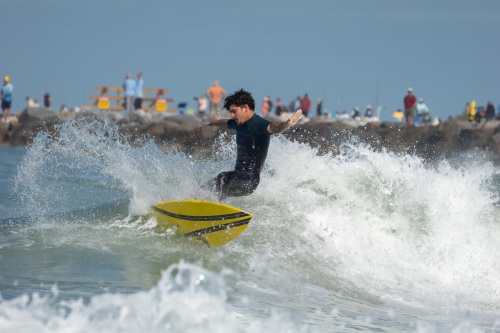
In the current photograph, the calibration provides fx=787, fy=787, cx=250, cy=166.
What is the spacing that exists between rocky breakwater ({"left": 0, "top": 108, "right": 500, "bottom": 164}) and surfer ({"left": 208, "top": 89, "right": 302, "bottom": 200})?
55.9 ft

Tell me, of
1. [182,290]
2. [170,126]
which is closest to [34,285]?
[182,290]

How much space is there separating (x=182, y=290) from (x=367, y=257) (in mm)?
3810

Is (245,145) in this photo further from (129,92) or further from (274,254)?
(129,92)

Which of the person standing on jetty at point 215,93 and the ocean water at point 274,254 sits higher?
the person standing on jetty at point 215,93

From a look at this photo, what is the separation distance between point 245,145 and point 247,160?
169mm

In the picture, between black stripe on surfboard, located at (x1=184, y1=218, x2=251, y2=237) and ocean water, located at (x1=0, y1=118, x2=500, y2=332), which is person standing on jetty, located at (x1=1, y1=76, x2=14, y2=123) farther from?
black stripe on surfboard, located at (x1=184, y1=218, x2=251, y2=237)

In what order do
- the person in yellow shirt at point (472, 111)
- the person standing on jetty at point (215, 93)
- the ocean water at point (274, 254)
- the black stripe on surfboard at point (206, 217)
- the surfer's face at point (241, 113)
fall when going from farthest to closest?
the person in yellow shirt at point (472, 111), the person standing on jetty at point (215, 93), the surfer's face at point (241, 113), the black stripe on surfboard at point (206, 217), the ocean water at point (274, 254)

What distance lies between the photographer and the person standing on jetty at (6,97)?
28484 millimetres

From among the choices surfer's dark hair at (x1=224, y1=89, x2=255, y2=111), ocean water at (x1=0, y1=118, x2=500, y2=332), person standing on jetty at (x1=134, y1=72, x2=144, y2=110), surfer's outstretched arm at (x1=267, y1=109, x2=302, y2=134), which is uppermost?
person standing on jetty at (x1=134, y1=72, x2=144, y2=110)

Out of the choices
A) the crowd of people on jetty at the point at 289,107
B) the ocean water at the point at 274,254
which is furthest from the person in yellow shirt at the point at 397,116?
the ocean water at the point at 274,254

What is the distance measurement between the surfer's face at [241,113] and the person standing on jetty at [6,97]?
2168cm

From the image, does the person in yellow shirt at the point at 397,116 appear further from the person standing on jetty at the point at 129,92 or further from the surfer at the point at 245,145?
the surfer at the point at 245,145

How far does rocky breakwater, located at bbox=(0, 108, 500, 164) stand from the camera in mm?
27125

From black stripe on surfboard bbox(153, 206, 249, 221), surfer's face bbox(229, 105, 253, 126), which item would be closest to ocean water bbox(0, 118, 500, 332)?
black stripe on surfboard bbox(153, 206, 249, 221)
